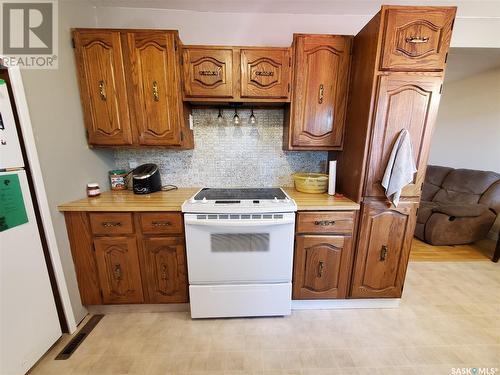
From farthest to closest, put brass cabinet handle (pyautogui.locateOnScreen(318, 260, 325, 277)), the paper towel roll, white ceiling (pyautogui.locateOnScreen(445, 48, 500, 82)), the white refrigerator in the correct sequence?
white ceiling (pyautogui.locateOnScreen(445, 48, 500, 82)) < the paper towel roll < brass cabinet handle (pyautogui.locateOnScreen(318, 260, 325, 277)) < the white refrigerator

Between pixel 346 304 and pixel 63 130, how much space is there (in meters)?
2.61

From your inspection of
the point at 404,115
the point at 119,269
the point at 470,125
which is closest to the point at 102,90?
the point at 119,269

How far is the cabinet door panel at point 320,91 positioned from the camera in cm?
152

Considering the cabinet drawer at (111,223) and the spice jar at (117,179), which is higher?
the spice jar at (117,179)

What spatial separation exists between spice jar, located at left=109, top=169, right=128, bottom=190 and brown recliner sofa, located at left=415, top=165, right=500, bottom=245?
3.78 metres

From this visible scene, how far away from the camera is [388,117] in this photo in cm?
135

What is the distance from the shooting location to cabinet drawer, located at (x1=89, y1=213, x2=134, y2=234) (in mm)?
1414

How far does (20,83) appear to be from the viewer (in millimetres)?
1106

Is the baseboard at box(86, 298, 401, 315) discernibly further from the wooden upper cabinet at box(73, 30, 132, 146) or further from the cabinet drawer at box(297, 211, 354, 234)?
the wooden upper cabinet at box(73, 30, 132, 146)

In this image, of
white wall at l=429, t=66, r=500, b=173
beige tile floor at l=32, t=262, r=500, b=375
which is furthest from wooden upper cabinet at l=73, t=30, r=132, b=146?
white wall at l=429, t=66, r=500, b=173

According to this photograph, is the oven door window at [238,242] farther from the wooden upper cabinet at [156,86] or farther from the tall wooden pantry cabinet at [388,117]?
the wooden upper cabinet at [156,86]

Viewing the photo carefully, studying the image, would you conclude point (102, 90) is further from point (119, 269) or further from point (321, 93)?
point (321, 93)

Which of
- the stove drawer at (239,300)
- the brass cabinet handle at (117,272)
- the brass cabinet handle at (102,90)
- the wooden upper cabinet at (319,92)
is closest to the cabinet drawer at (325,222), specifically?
the stove drawer at (239,300)

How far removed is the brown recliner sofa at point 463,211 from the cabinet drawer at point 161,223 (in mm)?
3207
